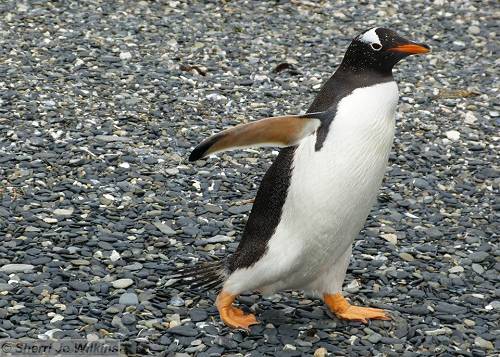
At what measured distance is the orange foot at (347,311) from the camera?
4.30 m

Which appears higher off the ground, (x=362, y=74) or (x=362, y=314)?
(x=362, y=74)

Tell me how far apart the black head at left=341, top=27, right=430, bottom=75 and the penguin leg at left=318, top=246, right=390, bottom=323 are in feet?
2.86

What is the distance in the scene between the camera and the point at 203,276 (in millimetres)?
4441

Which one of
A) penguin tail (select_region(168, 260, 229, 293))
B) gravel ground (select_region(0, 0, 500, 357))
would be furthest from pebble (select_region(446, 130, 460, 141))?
penguin tail (select_region(168, 260, 229, 293))

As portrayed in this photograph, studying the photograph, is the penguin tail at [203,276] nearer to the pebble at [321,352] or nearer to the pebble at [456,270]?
the pebble at [321,352]

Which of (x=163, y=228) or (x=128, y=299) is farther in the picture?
(x=163, y=228)

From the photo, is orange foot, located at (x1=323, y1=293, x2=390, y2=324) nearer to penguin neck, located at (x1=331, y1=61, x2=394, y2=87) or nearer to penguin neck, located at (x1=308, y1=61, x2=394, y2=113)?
penguin neck, located at (x1=308, y1=61, x2=394, y2=113)

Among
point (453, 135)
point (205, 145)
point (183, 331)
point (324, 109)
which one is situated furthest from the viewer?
point (453, 135)

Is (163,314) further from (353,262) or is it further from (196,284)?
(353,262)

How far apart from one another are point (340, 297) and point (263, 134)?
0.94 metres

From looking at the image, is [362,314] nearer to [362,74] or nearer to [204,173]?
[362,74]

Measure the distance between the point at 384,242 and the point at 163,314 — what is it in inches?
59.8

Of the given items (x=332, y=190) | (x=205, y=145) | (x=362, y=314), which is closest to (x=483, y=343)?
(x=362, y=314)

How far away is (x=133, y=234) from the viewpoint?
16.4 feet
